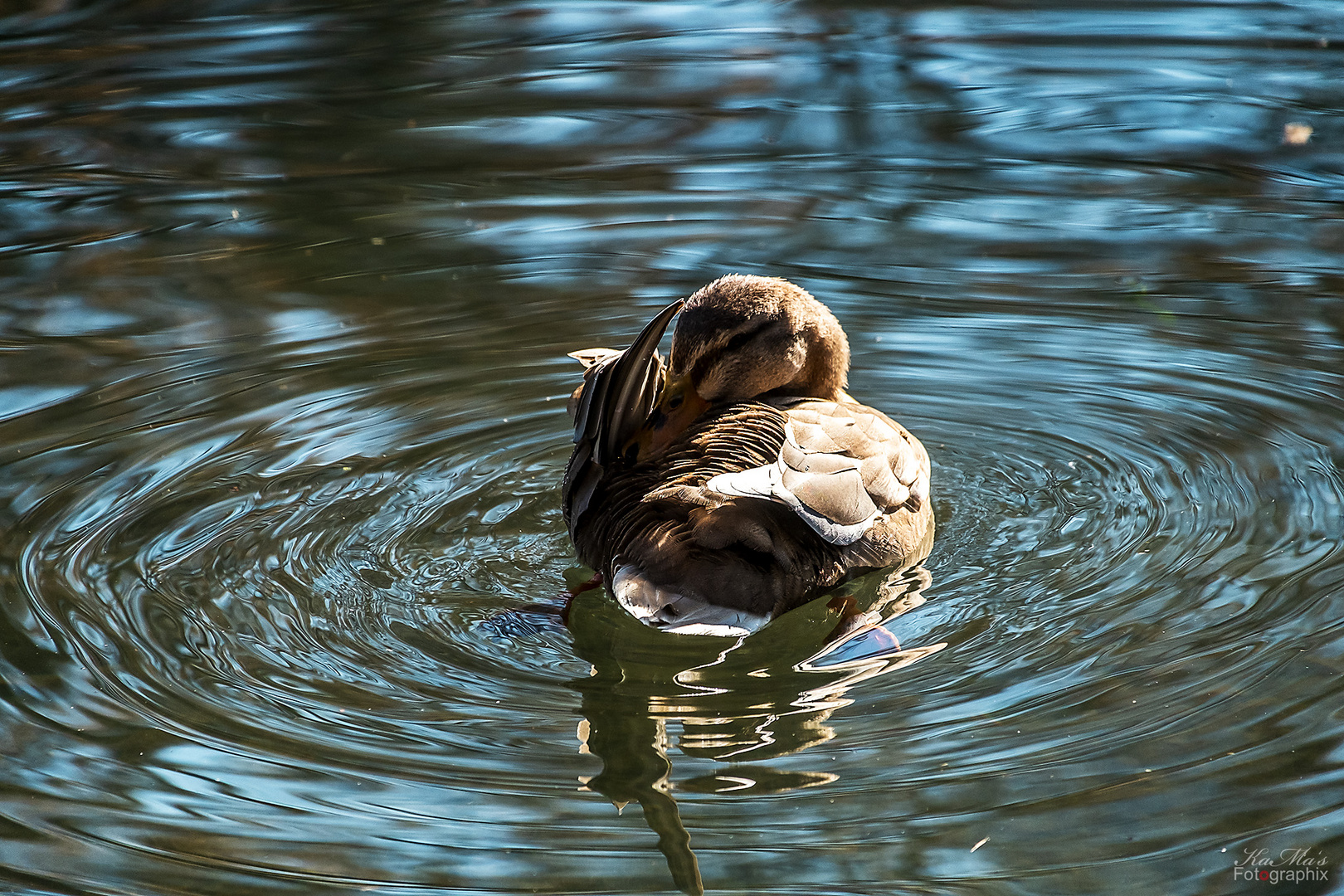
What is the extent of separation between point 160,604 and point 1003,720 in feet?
9.98

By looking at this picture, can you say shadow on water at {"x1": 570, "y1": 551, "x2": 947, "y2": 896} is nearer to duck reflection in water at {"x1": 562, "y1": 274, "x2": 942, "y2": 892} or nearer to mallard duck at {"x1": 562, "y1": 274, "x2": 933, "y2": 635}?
duck reflection in water at {"x1": 562, "y1": 274, "x2": 942, "y2": 892}

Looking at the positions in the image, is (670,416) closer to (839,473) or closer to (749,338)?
(749,338)

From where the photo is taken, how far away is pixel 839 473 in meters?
5.18

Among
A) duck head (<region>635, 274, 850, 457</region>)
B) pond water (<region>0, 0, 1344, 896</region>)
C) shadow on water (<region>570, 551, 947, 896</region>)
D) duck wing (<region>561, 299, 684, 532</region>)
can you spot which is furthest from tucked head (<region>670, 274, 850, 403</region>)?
shadow on water (<region>570, 551, 947, 896</region>)

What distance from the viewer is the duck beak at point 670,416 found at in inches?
230

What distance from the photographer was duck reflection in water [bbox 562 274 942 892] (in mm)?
4691

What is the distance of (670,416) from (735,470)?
737 millimetres

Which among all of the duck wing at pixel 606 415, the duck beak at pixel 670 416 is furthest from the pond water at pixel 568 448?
the duck beak at pixel 670 416

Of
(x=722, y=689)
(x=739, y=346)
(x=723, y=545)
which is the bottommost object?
(x=722, y=689)

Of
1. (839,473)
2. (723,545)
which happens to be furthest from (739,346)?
(723,545)

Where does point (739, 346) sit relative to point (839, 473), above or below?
above

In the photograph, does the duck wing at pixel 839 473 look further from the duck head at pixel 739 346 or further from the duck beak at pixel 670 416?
the duck beak at pixel 670 416

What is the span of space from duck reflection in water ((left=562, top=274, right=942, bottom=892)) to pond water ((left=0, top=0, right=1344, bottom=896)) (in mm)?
35

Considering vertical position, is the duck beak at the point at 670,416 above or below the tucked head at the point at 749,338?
below
